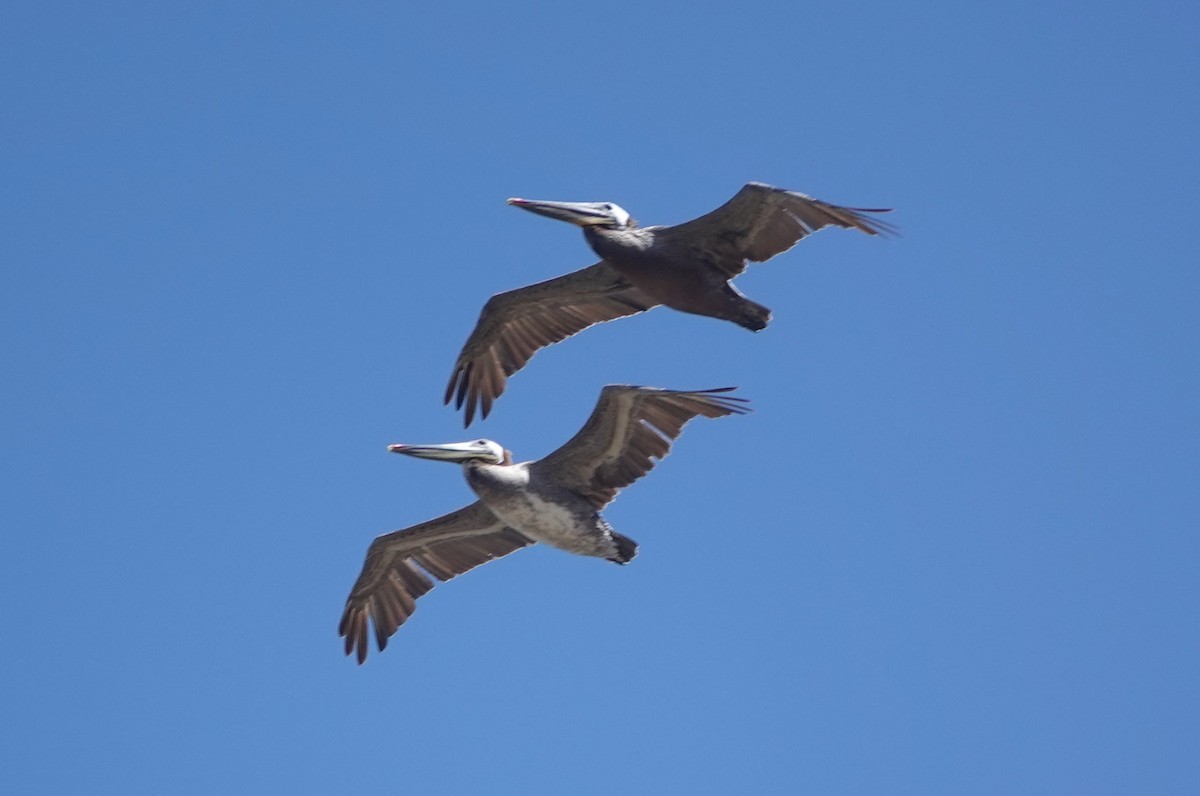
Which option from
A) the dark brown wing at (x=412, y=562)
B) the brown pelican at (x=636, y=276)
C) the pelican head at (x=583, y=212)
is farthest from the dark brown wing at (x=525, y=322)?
the dark brown wing at (x=412, y=562)

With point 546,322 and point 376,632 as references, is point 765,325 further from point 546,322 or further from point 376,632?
point 376,632

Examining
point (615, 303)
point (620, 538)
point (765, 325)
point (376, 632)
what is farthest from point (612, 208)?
point (376, 632)

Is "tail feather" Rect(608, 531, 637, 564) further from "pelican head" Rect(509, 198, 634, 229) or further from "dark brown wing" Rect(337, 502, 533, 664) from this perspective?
"pelican head" Rect(509, 198, 634, 229)

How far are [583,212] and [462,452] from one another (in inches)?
99.5

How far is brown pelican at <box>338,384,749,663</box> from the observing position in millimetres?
15102

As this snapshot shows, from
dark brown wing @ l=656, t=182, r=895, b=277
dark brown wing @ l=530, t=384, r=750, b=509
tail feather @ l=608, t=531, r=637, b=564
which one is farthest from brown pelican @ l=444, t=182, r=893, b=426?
tail feather @ l=608, t=531, r=637, b=564

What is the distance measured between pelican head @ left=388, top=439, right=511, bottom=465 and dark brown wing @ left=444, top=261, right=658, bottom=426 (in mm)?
1409

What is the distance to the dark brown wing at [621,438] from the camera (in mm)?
14953

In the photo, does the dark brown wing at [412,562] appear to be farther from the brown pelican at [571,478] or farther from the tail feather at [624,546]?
the tail feather at [624,546]

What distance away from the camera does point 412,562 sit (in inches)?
666

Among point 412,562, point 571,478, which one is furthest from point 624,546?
point 412,562

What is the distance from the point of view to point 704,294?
15.8 m

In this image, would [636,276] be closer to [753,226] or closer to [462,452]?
[753,226]

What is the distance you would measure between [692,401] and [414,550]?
3.42 m
